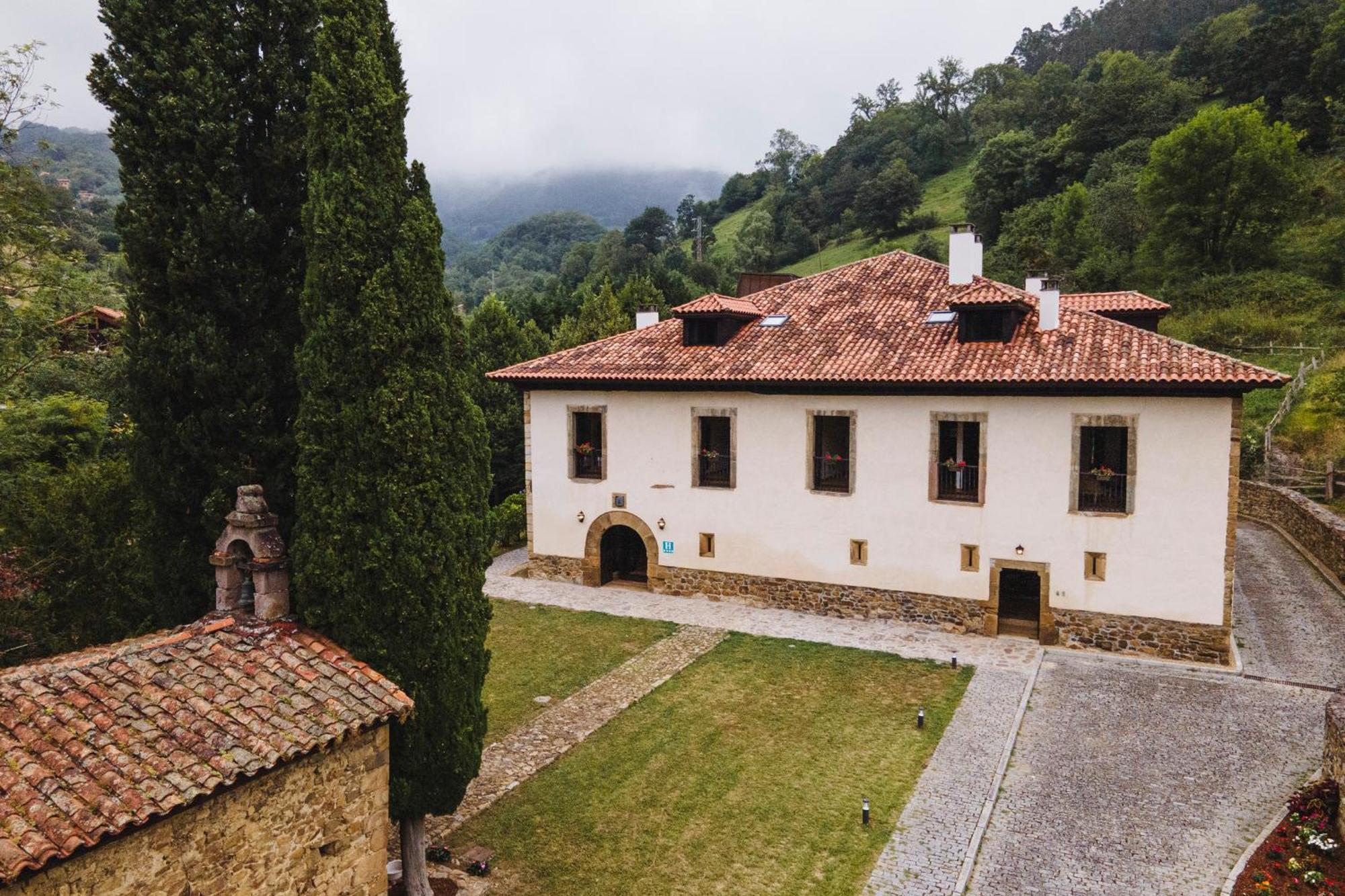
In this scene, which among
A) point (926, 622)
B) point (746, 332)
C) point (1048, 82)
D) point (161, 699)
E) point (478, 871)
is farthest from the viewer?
point (1048, 82)

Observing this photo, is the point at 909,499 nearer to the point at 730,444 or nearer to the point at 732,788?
the point at 730,444

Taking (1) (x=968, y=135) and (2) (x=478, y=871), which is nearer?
(2) (x=478, y=871)

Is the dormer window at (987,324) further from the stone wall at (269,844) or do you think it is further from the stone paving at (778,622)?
the stone wall at (269,844)

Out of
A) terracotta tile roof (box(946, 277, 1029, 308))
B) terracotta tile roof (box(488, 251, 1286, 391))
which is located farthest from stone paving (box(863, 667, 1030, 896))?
terracotta tile roof (box(946, 277, 1029, 308))

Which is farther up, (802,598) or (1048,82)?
(1048,82)

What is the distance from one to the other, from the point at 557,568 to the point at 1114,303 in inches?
564

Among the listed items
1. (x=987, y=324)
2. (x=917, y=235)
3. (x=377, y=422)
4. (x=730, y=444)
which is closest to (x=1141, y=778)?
(x=987, y=324)

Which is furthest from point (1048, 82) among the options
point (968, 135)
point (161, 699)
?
point (161, 699)

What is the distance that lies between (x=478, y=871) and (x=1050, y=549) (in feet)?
38.1

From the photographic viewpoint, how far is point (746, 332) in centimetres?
1928

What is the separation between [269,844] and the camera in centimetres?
617

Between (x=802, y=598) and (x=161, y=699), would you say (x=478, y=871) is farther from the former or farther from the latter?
(x=802, y=598)

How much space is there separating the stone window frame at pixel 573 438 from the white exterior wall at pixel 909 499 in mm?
87

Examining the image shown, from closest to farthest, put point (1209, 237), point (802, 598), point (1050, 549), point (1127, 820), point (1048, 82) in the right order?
point (1127, 820) → point (1050, 549) → point (802, 598) → point (1209, 237) → point (1048, 82)
